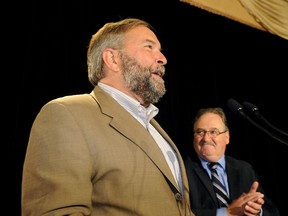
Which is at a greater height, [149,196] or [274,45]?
[274,45]

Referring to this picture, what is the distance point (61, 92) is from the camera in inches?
91.0

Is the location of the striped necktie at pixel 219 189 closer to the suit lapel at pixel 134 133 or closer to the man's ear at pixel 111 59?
the suit lapel at pixel 134 133

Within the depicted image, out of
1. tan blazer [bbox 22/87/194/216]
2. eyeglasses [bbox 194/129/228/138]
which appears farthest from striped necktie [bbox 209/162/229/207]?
tan blazer [bbox 22/87/194/216]

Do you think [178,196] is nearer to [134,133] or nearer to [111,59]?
Answer: [134,133]

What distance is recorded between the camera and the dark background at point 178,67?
2.23m

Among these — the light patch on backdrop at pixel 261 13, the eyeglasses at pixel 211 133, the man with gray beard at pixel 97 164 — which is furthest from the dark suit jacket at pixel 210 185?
the light patch on backdrop at pixel 261 13

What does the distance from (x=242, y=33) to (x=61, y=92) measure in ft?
8.15

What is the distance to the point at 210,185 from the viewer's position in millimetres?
2027

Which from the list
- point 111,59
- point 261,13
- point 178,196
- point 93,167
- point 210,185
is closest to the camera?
point 93,167

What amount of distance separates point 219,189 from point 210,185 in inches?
3.5

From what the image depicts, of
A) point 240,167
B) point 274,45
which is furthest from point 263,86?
point 240,167

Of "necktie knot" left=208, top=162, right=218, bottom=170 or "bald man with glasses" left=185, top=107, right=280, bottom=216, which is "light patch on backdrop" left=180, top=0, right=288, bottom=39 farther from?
"necktie knot" left=208, top=162, right=218, bottom=170

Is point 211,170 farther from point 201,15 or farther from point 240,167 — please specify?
point 201,15

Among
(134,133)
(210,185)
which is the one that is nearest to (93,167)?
(134,133)
